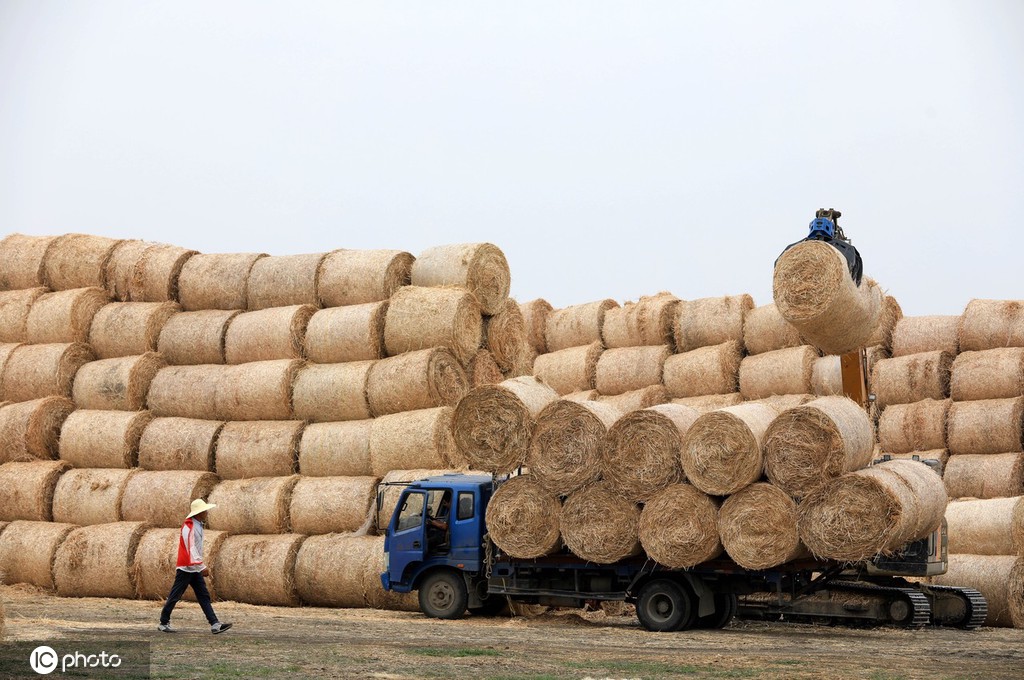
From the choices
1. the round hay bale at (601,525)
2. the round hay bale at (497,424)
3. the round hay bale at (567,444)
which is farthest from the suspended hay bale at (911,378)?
the round hay bale at (601,525)

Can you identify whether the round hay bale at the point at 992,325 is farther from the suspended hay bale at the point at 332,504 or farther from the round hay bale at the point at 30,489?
the round hay bale at the point at 30,489

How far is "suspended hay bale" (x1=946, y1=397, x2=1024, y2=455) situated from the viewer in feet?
66.2

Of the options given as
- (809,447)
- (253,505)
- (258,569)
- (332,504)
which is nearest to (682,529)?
(809,447)

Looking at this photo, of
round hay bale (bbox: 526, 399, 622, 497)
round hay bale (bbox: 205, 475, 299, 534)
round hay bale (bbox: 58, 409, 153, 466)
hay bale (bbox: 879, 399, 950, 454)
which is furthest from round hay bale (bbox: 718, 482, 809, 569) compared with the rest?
round hay bale (bbox: 58, 409, 153, 466)

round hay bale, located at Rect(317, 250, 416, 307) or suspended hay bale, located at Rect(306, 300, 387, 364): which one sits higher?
round hay bale, located at Rect(317, 250, 416, 307)

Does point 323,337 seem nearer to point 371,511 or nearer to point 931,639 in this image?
point 371,511

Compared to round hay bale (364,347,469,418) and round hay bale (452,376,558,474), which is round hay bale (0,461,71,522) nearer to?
round hay bale (364,347,469,418)

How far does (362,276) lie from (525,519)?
5.66m

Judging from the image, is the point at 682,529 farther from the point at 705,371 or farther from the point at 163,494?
the point at 705,371

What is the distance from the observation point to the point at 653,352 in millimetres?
25406

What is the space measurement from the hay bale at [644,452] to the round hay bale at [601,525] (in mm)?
188

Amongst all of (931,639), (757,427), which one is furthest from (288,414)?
(931,639)

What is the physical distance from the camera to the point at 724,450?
14.7 metres

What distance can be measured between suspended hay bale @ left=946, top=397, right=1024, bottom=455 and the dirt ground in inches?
172
